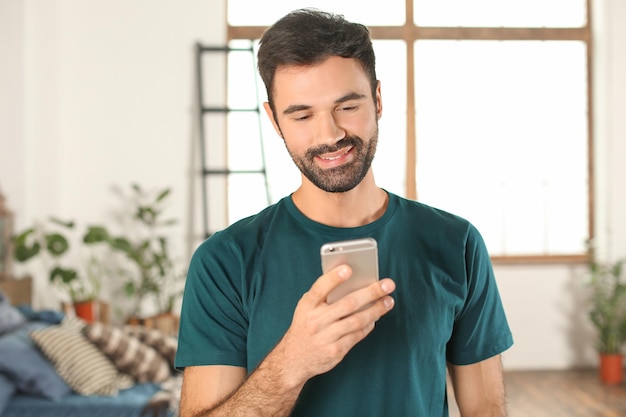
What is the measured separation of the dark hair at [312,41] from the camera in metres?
1.36

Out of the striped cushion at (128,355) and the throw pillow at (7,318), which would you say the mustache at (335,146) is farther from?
the throw pillow at (7,318)

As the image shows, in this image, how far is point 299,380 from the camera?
47.4 inches

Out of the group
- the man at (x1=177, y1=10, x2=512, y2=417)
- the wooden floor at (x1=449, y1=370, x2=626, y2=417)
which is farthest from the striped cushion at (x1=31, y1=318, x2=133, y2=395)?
the man at (x1=177, y1=10, x2=512, y2=417)

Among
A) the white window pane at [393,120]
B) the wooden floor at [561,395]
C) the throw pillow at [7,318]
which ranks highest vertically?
the white window pane at [393,120]

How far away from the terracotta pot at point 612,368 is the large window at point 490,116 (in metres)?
0.92

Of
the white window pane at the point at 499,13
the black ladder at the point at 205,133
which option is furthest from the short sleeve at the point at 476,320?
the white window pane at the point at 499,13

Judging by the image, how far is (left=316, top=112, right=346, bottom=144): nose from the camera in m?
1.34

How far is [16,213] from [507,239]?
3.82m

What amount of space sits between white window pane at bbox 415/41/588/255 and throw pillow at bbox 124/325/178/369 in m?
3.00

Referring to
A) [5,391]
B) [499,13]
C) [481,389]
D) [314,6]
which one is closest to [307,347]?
[481,389]

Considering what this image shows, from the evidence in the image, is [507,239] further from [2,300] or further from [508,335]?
[508,335]

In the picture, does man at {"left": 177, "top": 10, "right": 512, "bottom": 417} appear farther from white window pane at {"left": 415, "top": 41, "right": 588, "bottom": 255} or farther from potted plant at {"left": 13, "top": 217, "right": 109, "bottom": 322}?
white window pane at {"left": 415, "top": 41, "right": 588, "bottom": 255}

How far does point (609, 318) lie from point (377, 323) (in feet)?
17.4

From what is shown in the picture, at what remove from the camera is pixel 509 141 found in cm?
692
